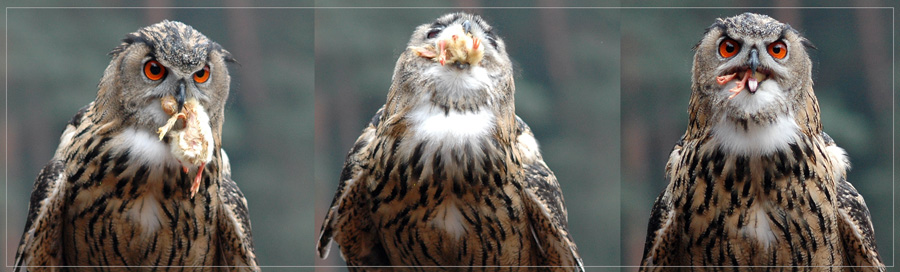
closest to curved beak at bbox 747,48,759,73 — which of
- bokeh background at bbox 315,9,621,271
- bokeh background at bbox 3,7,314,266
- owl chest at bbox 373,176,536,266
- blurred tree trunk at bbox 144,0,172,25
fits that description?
bokeh background at bbox 315,9,621,271

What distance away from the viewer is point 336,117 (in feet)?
7.10

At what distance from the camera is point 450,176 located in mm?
1878

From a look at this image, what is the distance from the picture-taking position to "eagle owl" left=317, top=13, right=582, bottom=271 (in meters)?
1.82

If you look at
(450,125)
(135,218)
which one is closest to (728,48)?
(450,125)

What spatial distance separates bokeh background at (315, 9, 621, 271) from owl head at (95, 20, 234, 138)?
1.17 ft

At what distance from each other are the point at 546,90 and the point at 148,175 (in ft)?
3.07

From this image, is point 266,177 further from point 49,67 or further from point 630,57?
point 630,57

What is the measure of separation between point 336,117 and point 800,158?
3.45ft

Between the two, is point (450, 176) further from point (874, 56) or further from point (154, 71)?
point (874, 56)

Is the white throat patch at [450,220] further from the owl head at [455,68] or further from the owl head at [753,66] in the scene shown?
the owl head at [753,66]

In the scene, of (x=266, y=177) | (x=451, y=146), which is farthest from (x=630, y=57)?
(x=266, y=177)

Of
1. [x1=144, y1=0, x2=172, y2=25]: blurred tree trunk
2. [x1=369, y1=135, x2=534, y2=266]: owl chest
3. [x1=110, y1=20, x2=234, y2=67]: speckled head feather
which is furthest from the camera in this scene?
[x1=144, y1=0, x2=172, y2=25]: blurred tree trunk

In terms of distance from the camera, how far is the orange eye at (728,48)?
71.6 inches

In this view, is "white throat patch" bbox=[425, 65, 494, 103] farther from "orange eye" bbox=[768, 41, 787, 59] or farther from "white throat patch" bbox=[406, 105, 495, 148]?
"orange eye" bbox=[768, 41, 787, 59]
